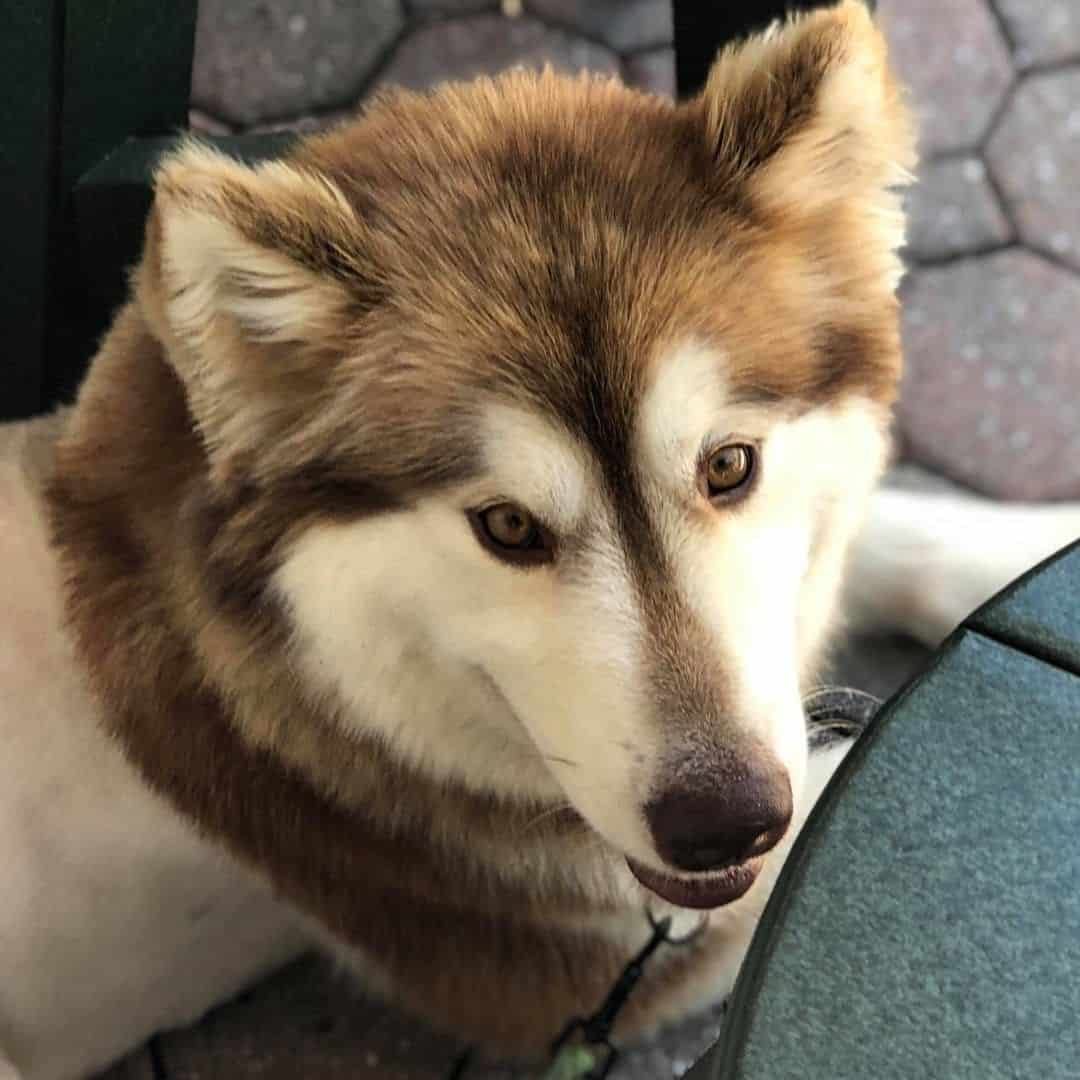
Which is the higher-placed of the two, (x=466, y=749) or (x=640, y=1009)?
(x=466, y=749)

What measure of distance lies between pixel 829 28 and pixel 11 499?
719mm

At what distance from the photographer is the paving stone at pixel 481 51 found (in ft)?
6.48

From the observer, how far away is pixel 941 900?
0.61 m

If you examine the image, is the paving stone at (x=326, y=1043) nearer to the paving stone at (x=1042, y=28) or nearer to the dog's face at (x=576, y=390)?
the dog's face at (x=576, y=390)

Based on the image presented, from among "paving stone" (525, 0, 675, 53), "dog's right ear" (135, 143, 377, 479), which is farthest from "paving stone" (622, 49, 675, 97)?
"dog's right ear" (135, 143, 377, 479)

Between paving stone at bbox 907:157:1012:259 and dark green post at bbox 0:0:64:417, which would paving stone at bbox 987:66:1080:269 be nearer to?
paving stone at bbox 907:157:1012:259

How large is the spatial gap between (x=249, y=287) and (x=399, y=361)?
10cm

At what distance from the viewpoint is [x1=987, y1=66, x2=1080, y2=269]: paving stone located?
1840mm

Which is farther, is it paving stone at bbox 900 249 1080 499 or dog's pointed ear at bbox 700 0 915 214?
paving stone at bbox 900 249 1080 499

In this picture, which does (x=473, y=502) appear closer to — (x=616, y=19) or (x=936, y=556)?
(x=936, y=556)

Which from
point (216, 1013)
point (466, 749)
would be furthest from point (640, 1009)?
point (216, 1013)

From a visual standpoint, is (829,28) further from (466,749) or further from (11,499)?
(11,499)

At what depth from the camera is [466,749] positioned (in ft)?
3.10

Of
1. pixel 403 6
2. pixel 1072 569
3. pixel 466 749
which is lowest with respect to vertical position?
pixel 466 749
